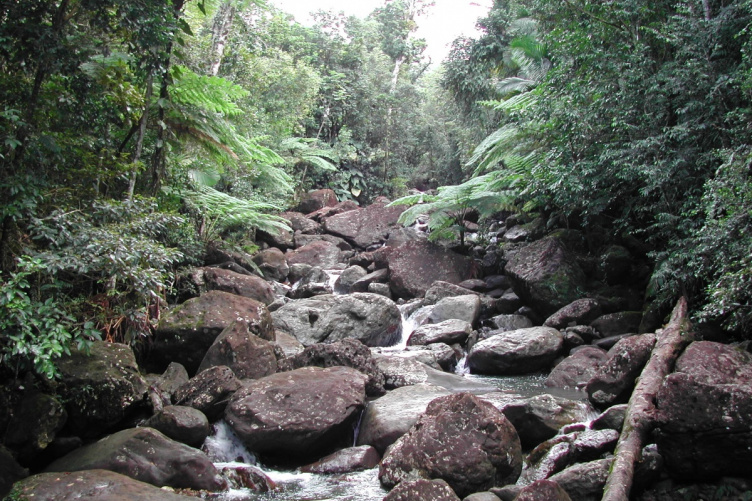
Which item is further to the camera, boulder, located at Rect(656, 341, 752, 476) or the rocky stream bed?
the rocky stream bed

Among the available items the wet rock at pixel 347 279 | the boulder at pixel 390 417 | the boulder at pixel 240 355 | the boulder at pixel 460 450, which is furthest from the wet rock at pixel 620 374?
the wet rock at pixel 347 279

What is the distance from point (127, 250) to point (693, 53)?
7729 millimetres

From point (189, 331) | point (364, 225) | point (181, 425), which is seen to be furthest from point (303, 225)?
point (181, 425)

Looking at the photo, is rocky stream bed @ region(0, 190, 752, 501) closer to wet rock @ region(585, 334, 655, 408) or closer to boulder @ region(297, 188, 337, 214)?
wet rock @ region(585, 334, 655, 408)

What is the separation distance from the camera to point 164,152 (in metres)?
7.79

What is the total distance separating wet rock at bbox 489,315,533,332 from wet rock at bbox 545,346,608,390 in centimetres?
234

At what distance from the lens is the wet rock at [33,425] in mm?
4566

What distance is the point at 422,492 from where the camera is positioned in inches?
149

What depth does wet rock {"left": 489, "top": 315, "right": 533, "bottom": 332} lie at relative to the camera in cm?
1012

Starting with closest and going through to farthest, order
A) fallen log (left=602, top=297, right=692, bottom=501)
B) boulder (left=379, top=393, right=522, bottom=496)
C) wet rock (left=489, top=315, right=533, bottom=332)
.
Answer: fallen log (left=602, top=297, right=692, bottom=501) → boulder (left=379, top=393, right=522, bottom=496) → wet rock (left=489, top=315, right=533, bottom=332)

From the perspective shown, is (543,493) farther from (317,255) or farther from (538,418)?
(317,255)

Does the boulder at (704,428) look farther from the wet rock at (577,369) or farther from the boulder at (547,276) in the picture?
the boulder at (547,276)

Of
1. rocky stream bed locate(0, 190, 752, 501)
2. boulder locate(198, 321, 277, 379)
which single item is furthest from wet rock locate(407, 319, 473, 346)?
boulder locate(198, 321, 277, 379)

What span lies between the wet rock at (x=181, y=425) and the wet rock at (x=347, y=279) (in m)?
8.64
